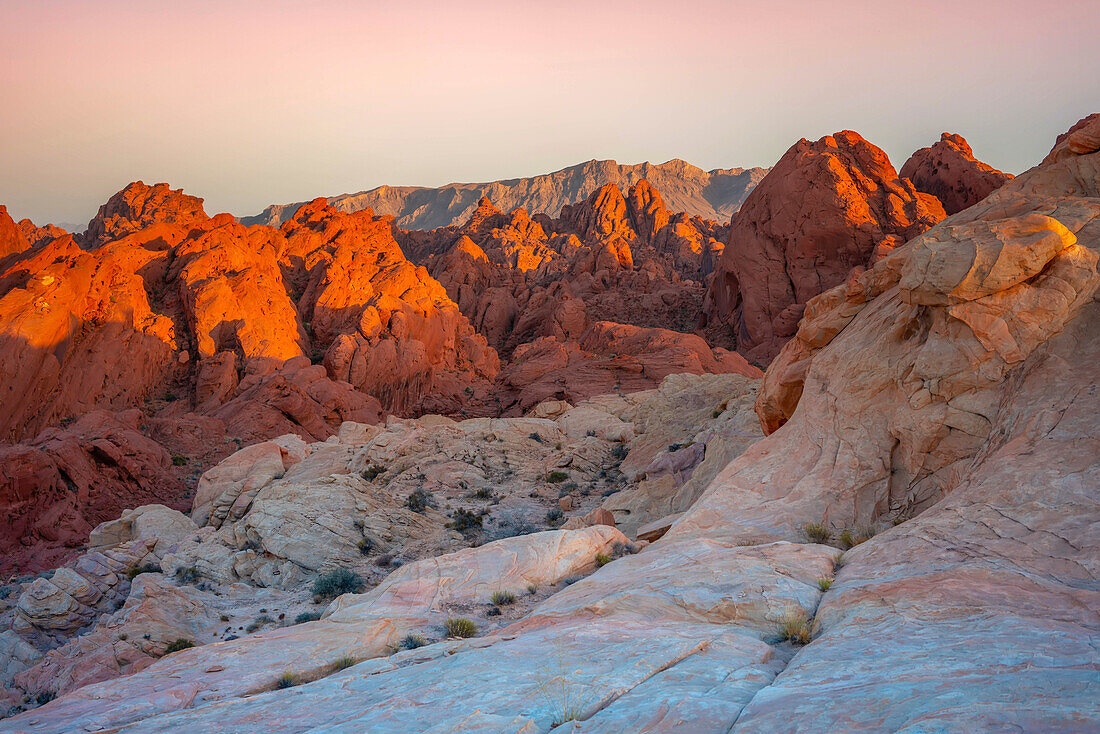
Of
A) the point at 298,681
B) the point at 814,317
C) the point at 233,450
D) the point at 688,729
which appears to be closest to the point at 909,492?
the point at 814,317

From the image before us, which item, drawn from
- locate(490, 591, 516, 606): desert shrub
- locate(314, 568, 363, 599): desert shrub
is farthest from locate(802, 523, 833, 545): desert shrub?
locate(314, 568, 363, 599): desert shrub

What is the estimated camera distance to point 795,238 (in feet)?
160

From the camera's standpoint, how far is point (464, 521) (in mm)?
17578

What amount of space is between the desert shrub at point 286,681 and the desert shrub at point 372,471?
46.1 feet

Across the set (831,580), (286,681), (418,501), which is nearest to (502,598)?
(286,681)

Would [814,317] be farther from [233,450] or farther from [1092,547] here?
[233,450]

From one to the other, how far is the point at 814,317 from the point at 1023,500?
8454 mm

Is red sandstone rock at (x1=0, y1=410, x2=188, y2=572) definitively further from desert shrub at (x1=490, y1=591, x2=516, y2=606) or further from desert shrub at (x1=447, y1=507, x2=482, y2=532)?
desert shrub at (x1=490, y1=591, x2=516, y2=606)

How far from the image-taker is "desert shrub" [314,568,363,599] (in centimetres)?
1293

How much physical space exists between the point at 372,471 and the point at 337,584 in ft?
26.9

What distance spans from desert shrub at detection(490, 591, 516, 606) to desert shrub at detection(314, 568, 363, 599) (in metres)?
4.47

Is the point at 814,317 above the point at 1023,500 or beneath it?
above

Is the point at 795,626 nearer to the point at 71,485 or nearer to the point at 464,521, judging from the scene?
the point at 464,521

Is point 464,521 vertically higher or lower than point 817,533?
lower
